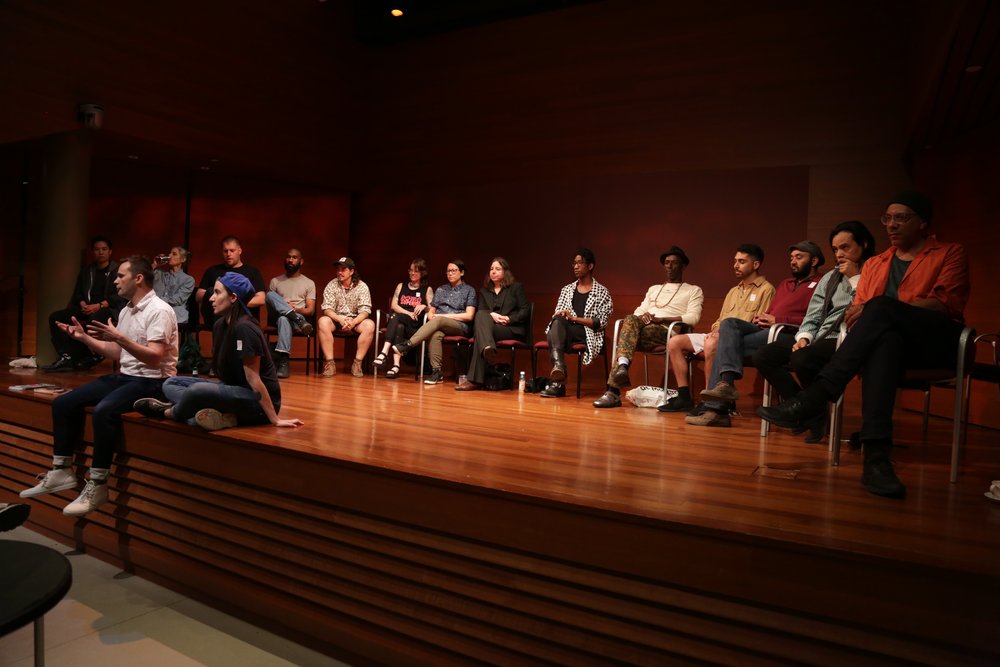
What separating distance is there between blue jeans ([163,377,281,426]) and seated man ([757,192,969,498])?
7.29 feet

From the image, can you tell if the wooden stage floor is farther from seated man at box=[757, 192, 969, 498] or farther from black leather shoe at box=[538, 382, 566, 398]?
black leather shoe at box=[538, 382, 566, 398]

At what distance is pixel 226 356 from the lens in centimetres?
314

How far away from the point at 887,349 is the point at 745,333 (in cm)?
144

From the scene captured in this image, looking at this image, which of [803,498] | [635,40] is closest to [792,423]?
[803,498]

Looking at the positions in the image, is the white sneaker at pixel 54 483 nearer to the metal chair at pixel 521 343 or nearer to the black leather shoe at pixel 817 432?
the metal chair at pixel 521 343

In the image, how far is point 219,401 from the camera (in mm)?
3002

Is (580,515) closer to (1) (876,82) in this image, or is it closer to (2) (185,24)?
(1) (876,82)

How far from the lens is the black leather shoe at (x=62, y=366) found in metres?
5.36

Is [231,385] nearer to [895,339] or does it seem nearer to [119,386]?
[119,386]

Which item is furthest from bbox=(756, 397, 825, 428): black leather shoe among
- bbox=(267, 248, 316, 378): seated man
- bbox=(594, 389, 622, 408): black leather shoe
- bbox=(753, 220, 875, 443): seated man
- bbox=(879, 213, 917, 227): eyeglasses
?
bbox=(267, 248, 316, 378): seated man

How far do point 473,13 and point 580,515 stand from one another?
6.37 metres

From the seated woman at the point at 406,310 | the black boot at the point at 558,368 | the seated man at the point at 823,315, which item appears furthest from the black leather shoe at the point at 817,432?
the seated woman at the point at 406,310

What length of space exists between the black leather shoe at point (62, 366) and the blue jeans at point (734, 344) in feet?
16.4

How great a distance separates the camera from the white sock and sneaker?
316 cm
